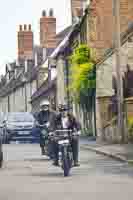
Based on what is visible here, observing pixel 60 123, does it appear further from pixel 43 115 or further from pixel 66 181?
pixel 43 115

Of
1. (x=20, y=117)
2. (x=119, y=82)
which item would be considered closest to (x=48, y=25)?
(x=20, y=117)

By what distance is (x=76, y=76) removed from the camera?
1692 inches

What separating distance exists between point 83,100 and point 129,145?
643 inches

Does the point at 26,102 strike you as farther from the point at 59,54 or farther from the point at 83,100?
the point at 83,100

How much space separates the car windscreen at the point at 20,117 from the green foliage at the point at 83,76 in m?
6.10

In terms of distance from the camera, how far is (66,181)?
14.6m

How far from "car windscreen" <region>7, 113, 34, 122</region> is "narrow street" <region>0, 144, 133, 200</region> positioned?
15.2 m

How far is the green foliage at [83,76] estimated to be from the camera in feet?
139

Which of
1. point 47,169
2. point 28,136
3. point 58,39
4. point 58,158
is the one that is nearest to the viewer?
point 58,158

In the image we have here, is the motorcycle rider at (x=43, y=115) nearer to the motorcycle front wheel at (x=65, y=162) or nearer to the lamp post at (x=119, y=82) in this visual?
the motorcycle front wheel at (x=65, y=162)

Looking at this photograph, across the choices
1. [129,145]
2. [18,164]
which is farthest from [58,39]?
[18,164]

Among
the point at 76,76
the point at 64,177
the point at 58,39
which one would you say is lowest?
the point at 64,177

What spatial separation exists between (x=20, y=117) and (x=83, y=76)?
22.9 feet

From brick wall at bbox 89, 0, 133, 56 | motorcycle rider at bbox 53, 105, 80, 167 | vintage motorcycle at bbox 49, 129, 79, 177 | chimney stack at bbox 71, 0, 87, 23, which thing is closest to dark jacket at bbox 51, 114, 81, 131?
motorcycle rider at bbox 53, 105, 80, 167
